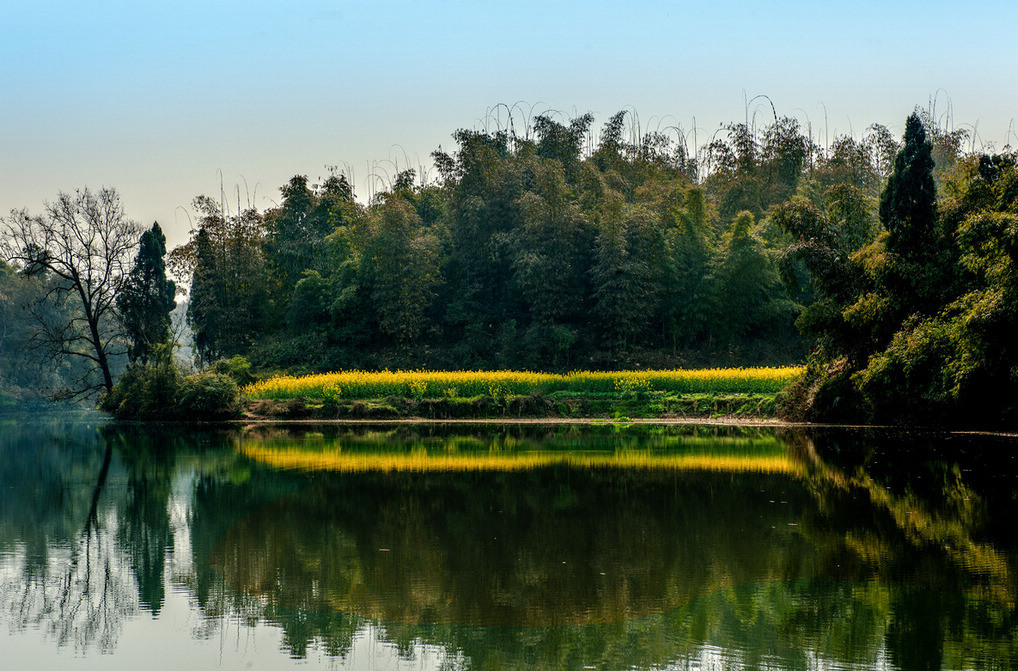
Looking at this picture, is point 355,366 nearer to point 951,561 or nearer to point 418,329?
point 418,329

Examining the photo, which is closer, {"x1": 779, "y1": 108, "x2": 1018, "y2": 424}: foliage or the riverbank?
{"x1": 779, "y1": 108, "x2": 1018, "y2": 424}: foliage

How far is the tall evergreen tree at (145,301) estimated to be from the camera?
31.3 meters

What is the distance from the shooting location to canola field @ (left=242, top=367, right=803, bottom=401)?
2630 cm

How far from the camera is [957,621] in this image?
6285 mm

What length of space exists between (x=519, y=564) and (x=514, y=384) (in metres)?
19.3

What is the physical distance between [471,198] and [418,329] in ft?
19.7

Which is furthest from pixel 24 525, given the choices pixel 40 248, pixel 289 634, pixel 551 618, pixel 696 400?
pixel 40 248

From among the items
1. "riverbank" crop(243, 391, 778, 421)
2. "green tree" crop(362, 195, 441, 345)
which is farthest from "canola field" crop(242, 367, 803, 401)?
"green tree" crop(362, 195, 441, 345)

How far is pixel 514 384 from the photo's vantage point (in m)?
27.5

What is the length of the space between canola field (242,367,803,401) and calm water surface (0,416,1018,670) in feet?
34.0

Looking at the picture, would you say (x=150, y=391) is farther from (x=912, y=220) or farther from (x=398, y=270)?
(x=912, y=220)

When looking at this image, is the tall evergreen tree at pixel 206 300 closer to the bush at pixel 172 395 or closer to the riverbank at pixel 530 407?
the bush at pixel 172 395

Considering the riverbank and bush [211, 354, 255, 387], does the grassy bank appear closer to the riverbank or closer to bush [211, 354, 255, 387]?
the riverbank

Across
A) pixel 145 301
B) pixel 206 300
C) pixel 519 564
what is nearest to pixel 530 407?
pixel 145 301
